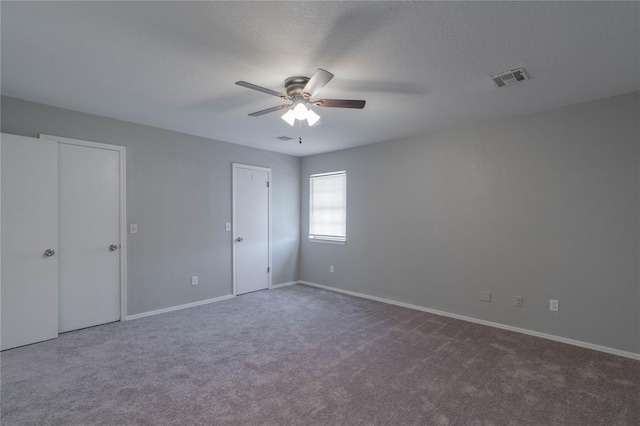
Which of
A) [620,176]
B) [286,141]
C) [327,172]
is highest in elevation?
[286,141]

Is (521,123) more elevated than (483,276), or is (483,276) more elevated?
(521,123)

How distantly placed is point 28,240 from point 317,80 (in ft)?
10.8

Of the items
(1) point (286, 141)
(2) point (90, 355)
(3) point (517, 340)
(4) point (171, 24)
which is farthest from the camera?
(1) point (286, 141)

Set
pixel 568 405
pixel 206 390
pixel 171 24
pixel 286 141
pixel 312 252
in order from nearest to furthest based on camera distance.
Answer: pixel 171 24
pixel 568 405
pixel 206 390
pixel 286 141
pixel 312 252

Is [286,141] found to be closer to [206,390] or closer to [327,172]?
[327,172]

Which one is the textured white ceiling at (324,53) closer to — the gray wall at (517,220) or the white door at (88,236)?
the gray wall at (517,220)

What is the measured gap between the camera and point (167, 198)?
14.1 ft

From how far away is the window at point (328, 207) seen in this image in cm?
547

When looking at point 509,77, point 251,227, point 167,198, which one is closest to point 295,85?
point 509,77

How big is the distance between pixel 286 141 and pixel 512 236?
3339 mm

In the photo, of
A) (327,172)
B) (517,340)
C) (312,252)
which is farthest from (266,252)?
(517,340)

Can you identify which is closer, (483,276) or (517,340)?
(517,340)

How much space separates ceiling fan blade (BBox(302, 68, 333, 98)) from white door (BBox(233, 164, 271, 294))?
9.59 ft

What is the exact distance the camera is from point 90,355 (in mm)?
2945
